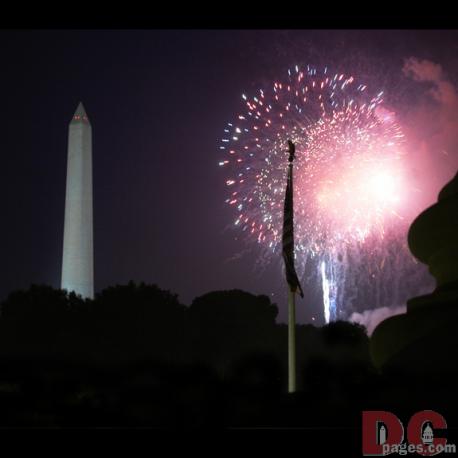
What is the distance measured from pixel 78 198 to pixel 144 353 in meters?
12.2

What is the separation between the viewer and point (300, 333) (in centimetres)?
6912

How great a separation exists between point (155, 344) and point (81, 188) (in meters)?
12.9

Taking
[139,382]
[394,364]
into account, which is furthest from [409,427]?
[139,382]

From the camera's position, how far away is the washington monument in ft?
186

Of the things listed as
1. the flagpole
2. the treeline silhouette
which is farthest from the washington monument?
the flagpole

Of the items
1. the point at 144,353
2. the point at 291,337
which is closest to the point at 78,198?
the point at 144,353

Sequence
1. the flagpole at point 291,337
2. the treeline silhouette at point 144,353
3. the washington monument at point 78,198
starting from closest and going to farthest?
the flagpole at point 291,337 < the treeline silhouette at point 144,353 < the washington monument at point 78,198

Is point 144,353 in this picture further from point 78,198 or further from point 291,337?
point 291,337

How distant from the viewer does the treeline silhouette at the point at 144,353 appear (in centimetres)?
3797

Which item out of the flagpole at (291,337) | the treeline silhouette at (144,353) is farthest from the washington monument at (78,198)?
the flagpole at (291,337)

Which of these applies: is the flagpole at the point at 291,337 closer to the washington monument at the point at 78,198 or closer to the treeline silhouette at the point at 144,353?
the treeline silhouette at the point at 144,353

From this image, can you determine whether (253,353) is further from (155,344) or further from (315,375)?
(315,375)

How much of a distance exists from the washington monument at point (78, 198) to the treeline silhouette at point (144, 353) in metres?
3.62

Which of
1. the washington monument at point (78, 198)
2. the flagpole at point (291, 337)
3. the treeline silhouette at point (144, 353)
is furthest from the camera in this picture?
the washington monument at point (78, 198)
